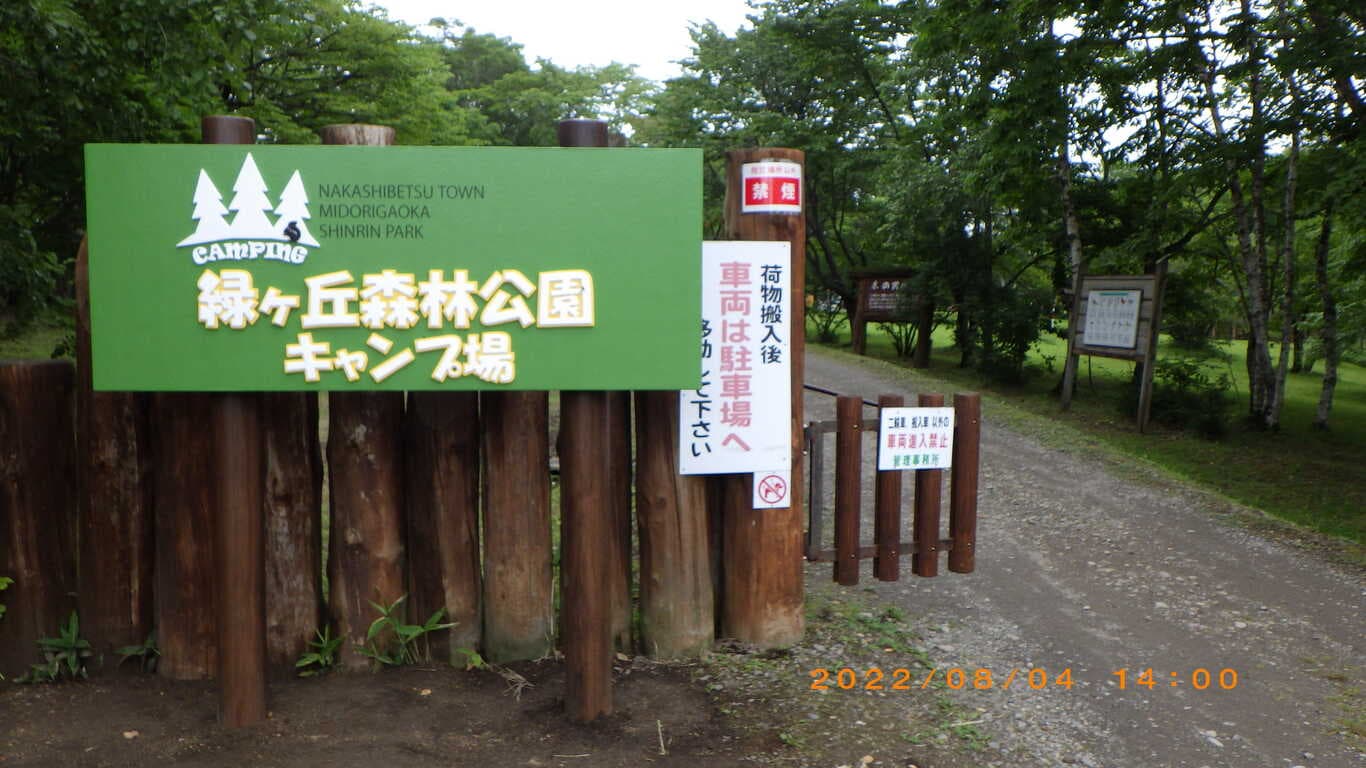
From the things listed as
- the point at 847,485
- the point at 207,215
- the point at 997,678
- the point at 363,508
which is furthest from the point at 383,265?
the point at 997,678

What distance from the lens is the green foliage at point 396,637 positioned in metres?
4.70

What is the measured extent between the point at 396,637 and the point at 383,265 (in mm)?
1824

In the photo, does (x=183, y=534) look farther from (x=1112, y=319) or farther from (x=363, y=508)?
(x=1112, y=319)

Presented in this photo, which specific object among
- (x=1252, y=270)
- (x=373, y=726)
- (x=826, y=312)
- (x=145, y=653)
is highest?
(x=1252, y=270)

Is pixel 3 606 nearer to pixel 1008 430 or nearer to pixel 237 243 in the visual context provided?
pixel 237 243

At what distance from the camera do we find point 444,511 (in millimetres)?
4703

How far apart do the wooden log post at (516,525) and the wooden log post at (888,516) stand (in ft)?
5.83

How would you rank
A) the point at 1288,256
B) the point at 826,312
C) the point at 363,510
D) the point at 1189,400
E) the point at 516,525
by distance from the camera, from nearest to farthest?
1. the point at 363,510
2. the point at 516,525
3. the point at 1288,256
4. the point at 1189,400
5. the point at 826,312

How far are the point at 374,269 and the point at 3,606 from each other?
92.1 inches

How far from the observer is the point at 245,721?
4.17m

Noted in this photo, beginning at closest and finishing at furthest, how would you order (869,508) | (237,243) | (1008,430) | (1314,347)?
1. (237,243)
2. (869,508)
3. (1008,430)
4. (1314,347)

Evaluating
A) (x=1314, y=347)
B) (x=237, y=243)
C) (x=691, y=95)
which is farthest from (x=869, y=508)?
(x=691, y=95)

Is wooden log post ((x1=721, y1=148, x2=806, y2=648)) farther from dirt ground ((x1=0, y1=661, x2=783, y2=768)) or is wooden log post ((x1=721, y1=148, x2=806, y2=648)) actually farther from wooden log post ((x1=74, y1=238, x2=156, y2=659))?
wooden log post ((x1=74, y1=238, x2=156, y2=659))

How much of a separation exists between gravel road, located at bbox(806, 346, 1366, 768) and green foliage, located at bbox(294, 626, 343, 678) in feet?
9.58
